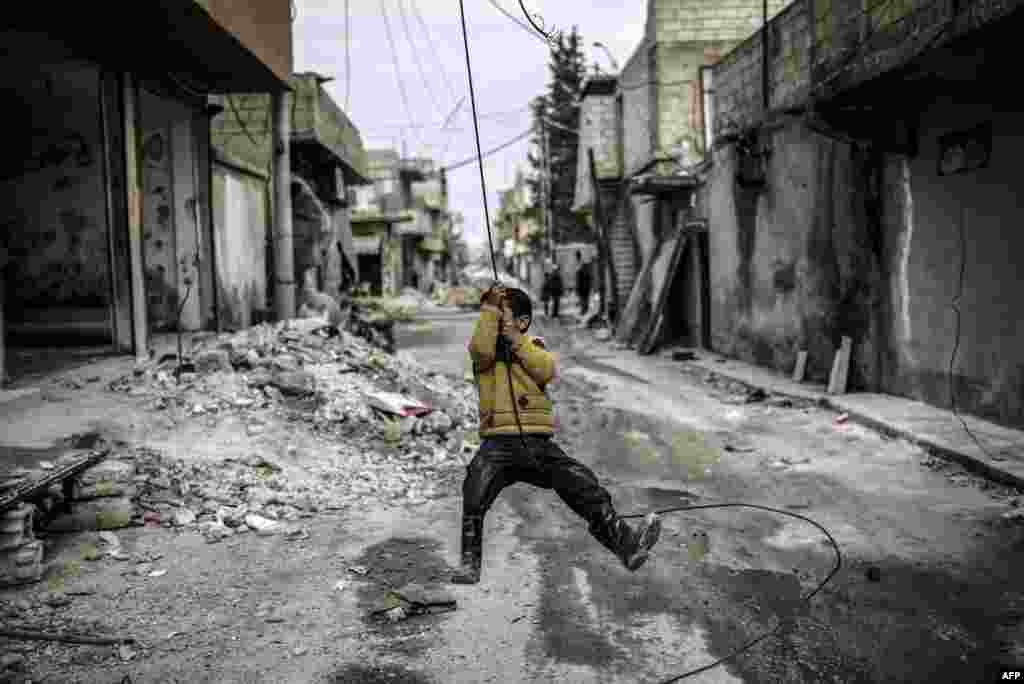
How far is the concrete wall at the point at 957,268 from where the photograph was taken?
7.54 m

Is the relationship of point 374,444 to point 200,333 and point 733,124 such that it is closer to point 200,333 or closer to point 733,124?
point 200,333

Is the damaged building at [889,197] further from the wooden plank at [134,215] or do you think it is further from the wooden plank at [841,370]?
the wooden plank at [134,215]

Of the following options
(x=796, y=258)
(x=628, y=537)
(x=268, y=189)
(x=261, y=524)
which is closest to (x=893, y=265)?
(x=796, y=258)

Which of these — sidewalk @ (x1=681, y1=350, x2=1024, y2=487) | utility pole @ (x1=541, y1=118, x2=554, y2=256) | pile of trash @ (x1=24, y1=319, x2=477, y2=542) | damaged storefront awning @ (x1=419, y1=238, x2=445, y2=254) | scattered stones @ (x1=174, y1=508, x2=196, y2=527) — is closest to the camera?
scattered stones @ (x1=174, y1=508, x2=196, y2=527)

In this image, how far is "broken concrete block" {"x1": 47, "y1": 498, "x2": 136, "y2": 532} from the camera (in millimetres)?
4910

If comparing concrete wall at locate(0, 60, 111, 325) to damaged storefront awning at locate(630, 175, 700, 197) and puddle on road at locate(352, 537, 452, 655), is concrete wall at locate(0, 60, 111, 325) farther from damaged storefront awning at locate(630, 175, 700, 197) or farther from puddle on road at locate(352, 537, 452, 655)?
damaged storefront awning at locate(630, 175, 700, 197)

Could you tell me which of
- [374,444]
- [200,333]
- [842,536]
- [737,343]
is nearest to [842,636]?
[842,536]

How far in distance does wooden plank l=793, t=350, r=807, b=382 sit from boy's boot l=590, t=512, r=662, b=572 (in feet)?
27.1

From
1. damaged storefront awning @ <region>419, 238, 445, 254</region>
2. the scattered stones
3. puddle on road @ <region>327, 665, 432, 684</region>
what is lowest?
puddle on road @ <region>327, 665, 432, 684</region>

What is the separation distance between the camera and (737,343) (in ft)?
49.2

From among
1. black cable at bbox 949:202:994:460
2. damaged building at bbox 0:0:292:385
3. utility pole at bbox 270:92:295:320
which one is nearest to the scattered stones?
damaged building at bbox 0:0:292:385

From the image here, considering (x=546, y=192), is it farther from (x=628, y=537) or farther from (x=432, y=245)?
(x=628, y=537)

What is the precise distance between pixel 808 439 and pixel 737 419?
131cm

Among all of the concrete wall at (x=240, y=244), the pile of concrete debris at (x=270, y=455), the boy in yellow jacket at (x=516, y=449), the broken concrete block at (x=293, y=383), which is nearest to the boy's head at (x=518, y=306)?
the boy in yellow jacket at (x=516, y=449)
